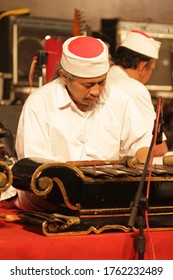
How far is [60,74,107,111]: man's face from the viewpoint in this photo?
344 centimetres

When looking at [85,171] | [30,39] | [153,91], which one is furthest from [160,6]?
[85,171]

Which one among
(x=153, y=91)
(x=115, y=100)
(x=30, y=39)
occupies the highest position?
(x=115, y=100)

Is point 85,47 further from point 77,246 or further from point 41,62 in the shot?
point 41,62

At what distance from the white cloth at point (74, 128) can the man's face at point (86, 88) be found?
2.9 inches

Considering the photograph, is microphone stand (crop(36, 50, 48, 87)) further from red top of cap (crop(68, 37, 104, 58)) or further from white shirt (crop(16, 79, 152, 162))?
red top of cap (crop(68, 37, 104, 58))

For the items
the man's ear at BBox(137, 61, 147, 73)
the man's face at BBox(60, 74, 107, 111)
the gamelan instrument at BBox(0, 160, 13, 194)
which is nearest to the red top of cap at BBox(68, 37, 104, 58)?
the man's face at BBox(60, 74, 107, 111)

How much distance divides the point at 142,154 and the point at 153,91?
10.4 ft

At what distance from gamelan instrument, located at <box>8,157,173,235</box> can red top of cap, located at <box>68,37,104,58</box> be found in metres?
0.62

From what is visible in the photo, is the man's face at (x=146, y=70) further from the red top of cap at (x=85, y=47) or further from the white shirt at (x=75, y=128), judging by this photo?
the red top of cap at (x=85, y=47)

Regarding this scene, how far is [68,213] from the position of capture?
3.00 m

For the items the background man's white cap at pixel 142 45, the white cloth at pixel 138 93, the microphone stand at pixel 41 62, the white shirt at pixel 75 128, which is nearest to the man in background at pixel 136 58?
the background man's white cap at pixel 142 45

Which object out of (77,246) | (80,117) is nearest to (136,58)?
(80,117)

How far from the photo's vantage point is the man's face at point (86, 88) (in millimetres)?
3438

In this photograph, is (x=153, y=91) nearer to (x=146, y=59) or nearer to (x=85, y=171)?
(x=146, y=59)
